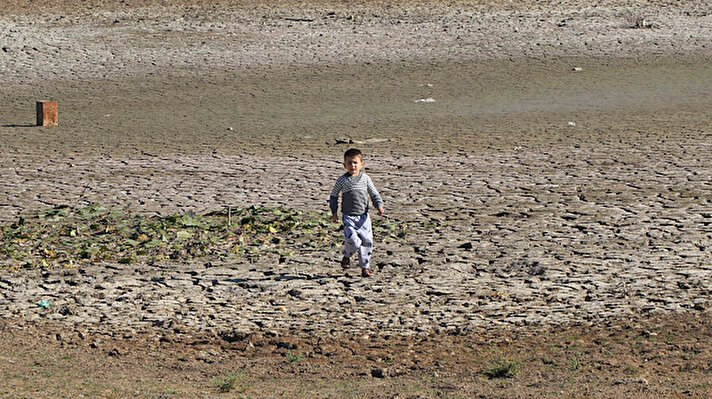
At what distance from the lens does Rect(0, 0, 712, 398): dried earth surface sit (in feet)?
21.4

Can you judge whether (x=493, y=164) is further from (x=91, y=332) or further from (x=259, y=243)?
(x=91, y=332)

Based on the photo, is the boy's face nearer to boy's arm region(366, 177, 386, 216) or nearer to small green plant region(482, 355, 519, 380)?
boy's arm region(366, 177, 386, 216)

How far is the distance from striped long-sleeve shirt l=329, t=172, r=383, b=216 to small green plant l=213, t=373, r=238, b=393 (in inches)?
103

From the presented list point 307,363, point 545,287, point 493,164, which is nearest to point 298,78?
point 493,164

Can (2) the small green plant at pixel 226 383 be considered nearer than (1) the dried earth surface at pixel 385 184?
Yes

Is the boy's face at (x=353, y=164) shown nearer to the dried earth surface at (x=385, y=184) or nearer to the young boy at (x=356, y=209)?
the young boy at (x=356, y=209)

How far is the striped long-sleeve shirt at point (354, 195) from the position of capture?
27.7 ft

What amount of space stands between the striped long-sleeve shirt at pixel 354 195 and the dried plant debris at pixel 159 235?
1014 mm

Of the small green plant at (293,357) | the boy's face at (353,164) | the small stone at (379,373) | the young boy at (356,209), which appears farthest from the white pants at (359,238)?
the small stone at (379,373)

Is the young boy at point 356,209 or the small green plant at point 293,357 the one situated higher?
the young boy at point 356,209

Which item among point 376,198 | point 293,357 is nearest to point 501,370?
point 293,357

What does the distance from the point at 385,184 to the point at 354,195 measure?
3864 mm

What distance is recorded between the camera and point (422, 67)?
20.4 m

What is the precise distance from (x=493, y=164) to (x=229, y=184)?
11.3 feet
